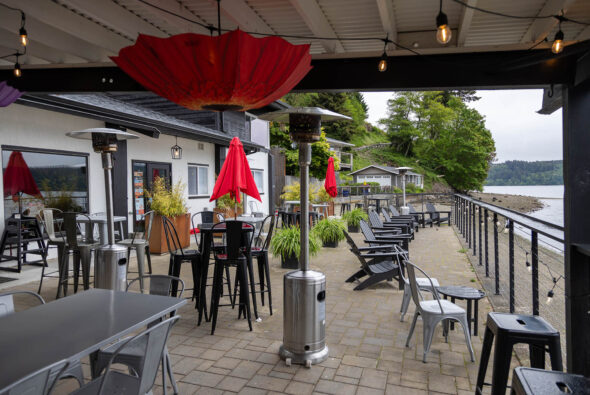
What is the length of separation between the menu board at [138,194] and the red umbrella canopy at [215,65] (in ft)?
26.2

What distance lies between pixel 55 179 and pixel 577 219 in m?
7.90

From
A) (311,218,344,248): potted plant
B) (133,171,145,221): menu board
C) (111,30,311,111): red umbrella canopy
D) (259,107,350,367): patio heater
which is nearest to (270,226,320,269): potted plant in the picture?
(311,218,344,248): potted plant

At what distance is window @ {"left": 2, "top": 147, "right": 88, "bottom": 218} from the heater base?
5689 mm

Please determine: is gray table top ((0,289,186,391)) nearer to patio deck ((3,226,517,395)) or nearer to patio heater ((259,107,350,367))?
patio deck ((3,226,517,395))

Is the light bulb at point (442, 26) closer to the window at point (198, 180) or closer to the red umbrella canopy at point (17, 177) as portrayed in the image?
the red umbrella canopy at point (17, 177)

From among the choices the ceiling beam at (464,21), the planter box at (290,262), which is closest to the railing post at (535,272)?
the ceiling beam at (464,21)

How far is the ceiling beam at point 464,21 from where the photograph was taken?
8.75 feet

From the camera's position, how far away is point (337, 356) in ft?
11.0

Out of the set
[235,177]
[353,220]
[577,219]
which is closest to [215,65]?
[577,219]

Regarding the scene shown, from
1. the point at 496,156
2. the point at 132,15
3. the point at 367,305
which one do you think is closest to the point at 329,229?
A: the point at 367,305

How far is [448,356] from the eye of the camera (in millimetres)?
3330

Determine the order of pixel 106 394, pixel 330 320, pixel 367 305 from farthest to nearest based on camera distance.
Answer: pixel 367 305 → pixel 330 320 → pixel 106 394

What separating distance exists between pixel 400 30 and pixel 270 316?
3.18 metres

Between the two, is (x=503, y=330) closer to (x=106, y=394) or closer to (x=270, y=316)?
(x=106, y=394)
